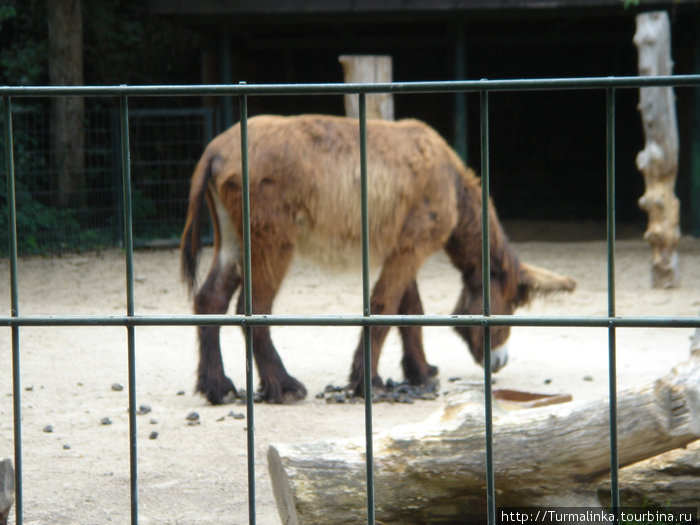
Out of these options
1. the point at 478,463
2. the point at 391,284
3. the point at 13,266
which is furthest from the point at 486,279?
the point at 391,284

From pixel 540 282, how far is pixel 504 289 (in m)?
0.25

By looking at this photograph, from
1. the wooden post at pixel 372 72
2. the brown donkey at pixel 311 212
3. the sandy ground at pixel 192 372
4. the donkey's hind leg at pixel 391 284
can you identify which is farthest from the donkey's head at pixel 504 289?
the wooden post at pixel 372 72

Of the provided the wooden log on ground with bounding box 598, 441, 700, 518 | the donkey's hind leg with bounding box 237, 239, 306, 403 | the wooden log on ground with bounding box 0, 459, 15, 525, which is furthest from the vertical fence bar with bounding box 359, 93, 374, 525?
the donkey's hind leg with bounding box 237, 239, 306, 403

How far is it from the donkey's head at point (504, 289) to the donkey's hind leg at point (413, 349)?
29cm

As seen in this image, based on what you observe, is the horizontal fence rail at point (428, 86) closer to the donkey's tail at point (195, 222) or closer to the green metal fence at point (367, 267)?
the green metal fence at point (367, 267)

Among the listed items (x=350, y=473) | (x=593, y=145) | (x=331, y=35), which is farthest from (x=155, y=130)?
(x=350, y=473)

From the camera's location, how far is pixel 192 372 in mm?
6156

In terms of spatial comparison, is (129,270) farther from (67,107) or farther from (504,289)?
(67,107)

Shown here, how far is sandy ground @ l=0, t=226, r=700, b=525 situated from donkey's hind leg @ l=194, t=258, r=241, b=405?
0.12 metres

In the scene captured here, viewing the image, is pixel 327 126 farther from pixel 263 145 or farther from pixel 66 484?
pixel 66 484

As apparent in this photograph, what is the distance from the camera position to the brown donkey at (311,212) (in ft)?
17.1

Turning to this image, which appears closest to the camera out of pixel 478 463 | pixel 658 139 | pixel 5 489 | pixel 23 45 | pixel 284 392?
pixel 478 463

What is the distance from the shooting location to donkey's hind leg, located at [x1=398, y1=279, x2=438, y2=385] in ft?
18.9

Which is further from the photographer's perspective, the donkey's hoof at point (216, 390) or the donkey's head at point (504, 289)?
the donkey's head at point (504, 289)
